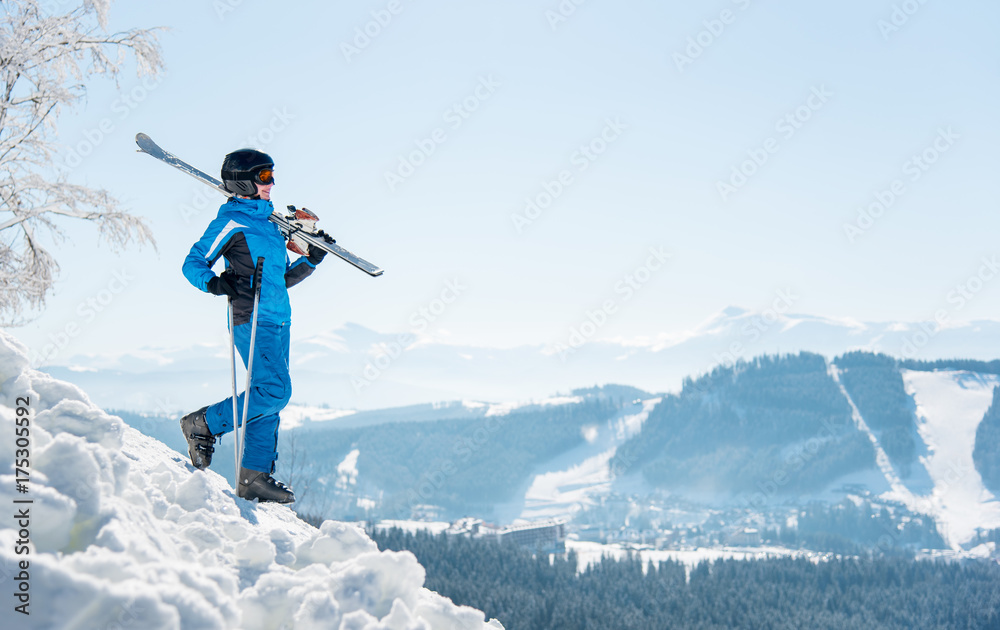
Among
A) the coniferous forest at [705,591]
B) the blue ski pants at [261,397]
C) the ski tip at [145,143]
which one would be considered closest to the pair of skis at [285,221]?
the ski tip at [145,143]

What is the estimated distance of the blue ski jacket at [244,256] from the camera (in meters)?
6.28

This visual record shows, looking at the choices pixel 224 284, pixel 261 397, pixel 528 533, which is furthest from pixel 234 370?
pixel 528 533

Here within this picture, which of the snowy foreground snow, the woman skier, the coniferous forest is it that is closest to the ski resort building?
the coniferous forest

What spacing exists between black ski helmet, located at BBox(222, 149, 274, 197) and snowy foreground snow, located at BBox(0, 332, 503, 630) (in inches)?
86.2

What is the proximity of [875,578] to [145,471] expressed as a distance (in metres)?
150

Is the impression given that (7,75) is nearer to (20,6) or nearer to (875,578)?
(20,6)

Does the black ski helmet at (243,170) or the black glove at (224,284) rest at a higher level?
the black ski helmet at (243,170)

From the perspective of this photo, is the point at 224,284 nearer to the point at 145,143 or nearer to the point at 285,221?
the point at 285,221

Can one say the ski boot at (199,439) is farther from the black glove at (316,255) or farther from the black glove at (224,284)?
the black glove at (316,255)

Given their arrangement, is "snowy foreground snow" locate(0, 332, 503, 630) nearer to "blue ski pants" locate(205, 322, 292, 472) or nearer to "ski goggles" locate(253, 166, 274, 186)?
"blue ski pants" locate(205, 322, 292, 472)

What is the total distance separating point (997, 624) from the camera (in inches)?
4341

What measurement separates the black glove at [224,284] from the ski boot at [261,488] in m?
1.57

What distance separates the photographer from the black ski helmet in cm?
650

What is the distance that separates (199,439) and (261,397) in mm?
787
